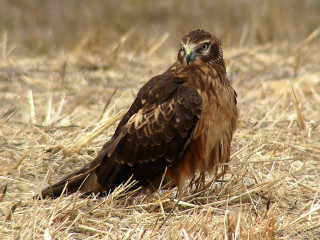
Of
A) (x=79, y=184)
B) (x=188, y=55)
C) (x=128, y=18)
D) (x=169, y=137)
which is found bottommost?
(x=128, y=18)

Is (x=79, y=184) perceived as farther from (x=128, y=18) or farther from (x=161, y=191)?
(x=128, y=18)

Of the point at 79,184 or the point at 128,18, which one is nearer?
the point at 79,184

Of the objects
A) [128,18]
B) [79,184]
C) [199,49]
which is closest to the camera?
[79,184]

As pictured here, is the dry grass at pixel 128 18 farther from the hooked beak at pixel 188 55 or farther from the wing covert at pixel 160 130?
the wing covert at pixel 160 130

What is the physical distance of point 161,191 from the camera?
513 centimetres

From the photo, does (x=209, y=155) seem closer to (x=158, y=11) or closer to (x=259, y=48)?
(x=259, y=48)

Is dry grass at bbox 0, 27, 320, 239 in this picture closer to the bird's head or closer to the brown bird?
the brown bird

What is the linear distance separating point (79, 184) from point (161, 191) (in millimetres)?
693

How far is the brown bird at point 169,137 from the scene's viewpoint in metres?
4.67

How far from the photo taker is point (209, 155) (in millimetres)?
4746

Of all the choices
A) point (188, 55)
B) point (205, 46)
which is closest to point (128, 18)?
point (205, 46)

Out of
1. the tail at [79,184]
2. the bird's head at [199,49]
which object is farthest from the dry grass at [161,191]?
the bird's head at [199,49]

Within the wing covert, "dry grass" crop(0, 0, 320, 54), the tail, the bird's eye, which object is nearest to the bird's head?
the bird's eye

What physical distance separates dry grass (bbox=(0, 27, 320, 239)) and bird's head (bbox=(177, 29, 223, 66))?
83cm
